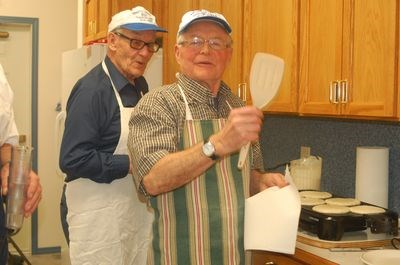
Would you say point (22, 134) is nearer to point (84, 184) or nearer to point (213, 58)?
point (84, 184)

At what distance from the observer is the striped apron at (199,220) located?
154cm

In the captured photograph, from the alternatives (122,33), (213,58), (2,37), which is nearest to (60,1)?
(2,37)

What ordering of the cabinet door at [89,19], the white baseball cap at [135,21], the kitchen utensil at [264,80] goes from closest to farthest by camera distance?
the kitchen utensil at [264,80] < the white baseball cap at [135,21] < the cabinet door at [89,19]

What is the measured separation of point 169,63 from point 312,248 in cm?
165

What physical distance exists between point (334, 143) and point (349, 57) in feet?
2.19

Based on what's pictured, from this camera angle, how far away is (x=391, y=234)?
1.85m

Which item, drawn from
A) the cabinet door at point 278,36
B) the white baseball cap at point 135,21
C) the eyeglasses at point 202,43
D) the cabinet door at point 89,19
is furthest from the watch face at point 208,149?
the cabinet door at point 89,19

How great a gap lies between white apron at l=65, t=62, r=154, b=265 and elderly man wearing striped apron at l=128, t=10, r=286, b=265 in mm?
592

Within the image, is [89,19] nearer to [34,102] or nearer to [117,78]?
[34,102]

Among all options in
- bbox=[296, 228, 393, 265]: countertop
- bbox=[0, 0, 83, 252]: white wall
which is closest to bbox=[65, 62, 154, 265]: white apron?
bbox=[296, 228, 393, 265]: countertop

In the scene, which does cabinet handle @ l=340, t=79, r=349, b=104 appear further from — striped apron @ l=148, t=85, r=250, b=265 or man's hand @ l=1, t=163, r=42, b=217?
man's hand @ l=1, t=163, r=42, b=217

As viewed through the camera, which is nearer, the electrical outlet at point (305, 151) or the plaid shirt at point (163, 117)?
the plaid shirt at point (163, 117)

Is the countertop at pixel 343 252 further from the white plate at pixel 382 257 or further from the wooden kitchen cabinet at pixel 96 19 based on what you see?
the wooden kitchen cabinet at pixel 96 19

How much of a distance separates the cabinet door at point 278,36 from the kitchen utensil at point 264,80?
0.71 metres
